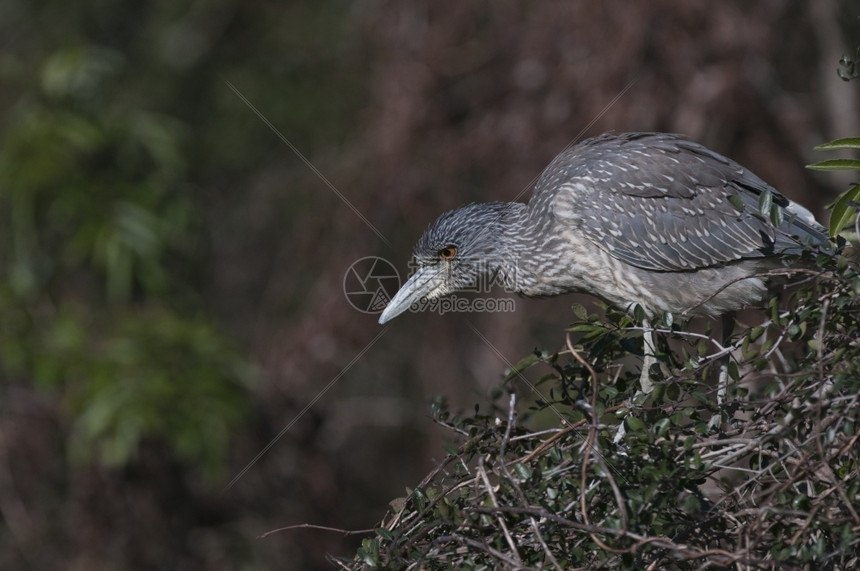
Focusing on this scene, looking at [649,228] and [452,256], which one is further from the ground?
[649,228]

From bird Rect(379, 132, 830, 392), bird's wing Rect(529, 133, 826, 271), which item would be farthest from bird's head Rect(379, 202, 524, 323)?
bird's wing Rect(529, 133, 826, 271)

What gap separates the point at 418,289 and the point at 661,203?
115cm

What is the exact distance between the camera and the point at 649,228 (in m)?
3.93

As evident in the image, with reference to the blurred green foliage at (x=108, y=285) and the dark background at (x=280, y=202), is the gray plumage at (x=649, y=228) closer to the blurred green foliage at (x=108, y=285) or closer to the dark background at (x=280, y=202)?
the dark background at (x=280, y=202)

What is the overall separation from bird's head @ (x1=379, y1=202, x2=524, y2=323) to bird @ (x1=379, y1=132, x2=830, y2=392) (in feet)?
0.70

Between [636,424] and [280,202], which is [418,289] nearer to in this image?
[636,424]

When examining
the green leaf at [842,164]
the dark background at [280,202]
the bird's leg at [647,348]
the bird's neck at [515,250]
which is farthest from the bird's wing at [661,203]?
the dark background at [280,202]

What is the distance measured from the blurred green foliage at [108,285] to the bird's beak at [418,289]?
1646mm

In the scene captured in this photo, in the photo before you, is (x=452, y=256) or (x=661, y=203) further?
(x=452, y=256)

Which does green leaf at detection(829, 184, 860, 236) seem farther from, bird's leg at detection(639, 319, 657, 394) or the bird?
the bird

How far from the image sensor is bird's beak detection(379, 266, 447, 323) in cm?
434

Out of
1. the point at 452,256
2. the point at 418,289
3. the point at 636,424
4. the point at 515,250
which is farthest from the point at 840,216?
the point at 418,289

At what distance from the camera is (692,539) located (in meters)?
Answer: 2.45

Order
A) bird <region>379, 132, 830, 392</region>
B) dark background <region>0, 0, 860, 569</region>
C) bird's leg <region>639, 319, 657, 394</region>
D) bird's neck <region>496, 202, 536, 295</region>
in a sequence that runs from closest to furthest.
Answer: bird's leg <region>639, 319, 657, 394</region> → bird <region>379, 132, 830, 392</region> → bird's neck <region>496, 202, 536, 295</region> → dark background <region>0, 0, 860, 569</region>
